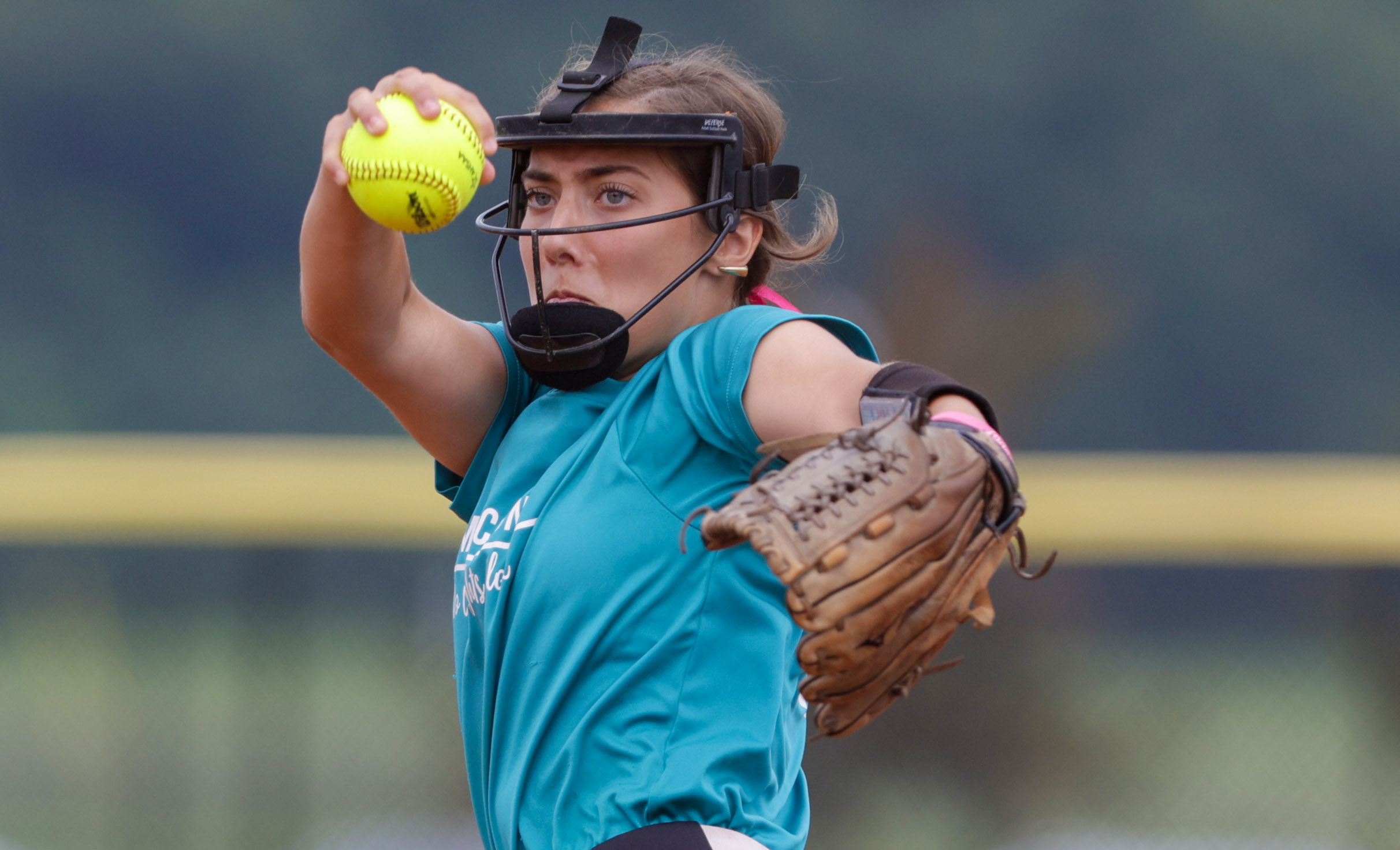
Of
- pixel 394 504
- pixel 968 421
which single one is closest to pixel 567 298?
pixel 968 421

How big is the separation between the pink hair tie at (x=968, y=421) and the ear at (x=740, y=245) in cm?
51

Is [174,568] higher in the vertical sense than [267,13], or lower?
lower

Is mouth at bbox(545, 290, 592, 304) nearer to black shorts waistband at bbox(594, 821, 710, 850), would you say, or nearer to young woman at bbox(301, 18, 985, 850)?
young woman at bbox(301, 18, 985, 850)

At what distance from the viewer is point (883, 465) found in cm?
134

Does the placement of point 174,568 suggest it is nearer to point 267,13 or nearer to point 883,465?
point 883,465

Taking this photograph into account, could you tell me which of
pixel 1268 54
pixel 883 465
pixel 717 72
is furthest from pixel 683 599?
pixel 1268 54

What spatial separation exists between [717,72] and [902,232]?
4.31m

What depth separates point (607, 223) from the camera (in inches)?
68.0

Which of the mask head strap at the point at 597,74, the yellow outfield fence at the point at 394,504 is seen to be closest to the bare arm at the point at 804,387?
the mask head strap at the point at 597,74

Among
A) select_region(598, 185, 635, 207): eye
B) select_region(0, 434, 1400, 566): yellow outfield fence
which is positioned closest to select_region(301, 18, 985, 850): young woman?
select_region(598, 185, 635, 207): eye

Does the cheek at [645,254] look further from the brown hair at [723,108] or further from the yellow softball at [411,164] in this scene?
the yellow softball at [411,164]

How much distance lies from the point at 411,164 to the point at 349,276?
0.80 ft

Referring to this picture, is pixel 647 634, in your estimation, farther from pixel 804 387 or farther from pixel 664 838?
pixel 804 387

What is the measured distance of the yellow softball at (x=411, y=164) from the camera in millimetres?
1539
